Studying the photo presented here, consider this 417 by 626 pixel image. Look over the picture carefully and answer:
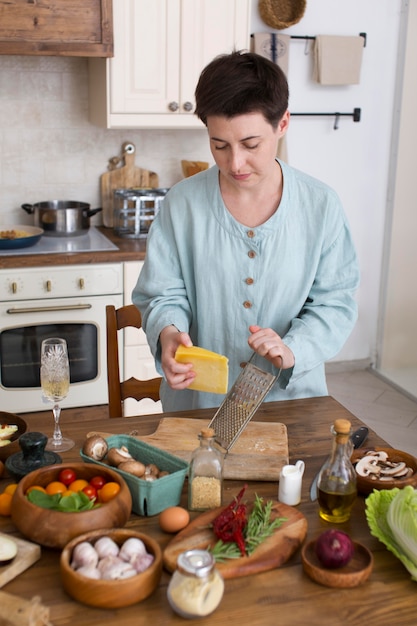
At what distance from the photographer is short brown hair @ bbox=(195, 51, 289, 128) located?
1.79 meters

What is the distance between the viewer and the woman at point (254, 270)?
201cm

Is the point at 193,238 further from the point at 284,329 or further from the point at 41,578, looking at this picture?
the point at 41,578

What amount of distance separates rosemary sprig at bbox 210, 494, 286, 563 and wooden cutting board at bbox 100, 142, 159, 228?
281cm

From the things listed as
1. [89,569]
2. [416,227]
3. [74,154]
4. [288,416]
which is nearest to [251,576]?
[89,569]

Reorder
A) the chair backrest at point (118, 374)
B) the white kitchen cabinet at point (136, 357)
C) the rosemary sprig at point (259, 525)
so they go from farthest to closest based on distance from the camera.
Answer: the white kitchen cabinet at point (136, 357)
the chair backrest at point (118, 374)
the rosemary sprig at point (259, 525)

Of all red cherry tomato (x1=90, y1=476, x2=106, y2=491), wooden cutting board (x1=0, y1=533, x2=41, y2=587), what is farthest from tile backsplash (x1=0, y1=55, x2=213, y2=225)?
wooden cutting board (x1=0, y1=533, x2=41, y2=587)

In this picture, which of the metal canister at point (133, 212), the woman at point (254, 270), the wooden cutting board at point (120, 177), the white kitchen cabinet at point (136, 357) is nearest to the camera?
the woman at point (254, 270)

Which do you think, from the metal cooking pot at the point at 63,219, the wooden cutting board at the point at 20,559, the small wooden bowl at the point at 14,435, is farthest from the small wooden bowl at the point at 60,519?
the metal cooking pot at the point at 63,219

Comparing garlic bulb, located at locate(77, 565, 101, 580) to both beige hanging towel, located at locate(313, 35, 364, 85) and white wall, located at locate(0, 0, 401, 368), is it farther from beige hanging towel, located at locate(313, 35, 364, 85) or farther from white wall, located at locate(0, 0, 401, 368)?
beige hanging towel, located at locate(313, 35, 364, 85)

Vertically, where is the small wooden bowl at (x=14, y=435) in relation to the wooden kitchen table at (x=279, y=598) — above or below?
above

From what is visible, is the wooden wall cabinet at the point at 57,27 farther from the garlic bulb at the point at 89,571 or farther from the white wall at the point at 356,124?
the garlic bulb at the point at 89,571

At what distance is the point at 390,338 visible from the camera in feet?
16.4

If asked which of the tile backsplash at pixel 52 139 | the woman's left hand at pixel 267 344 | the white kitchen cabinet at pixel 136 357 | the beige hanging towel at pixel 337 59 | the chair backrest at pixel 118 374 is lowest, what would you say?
the white kitchen cabinet at pixel 136 357

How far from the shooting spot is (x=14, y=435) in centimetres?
180
